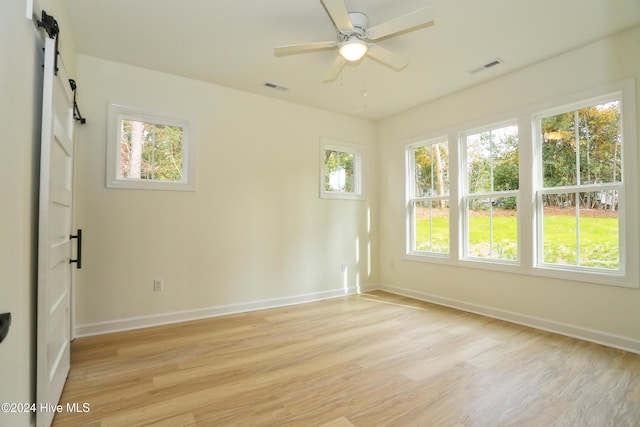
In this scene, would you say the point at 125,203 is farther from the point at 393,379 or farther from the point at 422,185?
the point at 422,185

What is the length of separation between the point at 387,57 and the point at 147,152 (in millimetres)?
2768

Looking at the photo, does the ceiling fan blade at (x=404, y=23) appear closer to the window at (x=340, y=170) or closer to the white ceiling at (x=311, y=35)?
the white ceiling at (x=311, y=35)

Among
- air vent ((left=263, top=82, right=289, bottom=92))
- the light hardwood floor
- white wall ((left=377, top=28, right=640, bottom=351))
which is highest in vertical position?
air vent ((left=263, top=82, right=289, bottom=92))

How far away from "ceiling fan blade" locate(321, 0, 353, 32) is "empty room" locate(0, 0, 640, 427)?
77 millimetres

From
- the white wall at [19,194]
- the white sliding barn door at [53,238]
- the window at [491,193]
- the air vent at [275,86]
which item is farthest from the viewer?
the air vent at [275,86]

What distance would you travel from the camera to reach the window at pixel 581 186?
2.89 meters

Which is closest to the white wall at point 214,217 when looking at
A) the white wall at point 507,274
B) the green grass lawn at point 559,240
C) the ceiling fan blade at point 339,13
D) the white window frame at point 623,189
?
the white wall at point 507,274

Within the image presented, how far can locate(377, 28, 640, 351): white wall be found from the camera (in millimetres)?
2783

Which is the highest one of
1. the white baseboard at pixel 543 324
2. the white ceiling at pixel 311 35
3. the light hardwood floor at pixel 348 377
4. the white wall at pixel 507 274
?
the white ceiling at pixel 311 35

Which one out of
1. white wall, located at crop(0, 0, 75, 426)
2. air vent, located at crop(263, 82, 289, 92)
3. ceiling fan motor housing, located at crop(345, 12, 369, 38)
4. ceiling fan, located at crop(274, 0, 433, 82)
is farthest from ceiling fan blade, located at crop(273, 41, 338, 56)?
white wall, located at crop(0, 0, 75, 426)

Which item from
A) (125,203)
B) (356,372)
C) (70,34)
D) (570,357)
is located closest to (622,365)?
(570,357)

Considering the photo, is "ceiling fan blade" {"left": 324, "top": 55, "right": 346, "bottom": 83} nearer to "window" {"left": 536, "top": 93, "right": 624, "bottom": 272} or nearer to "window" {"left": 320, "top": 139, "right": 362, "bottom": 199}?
"window" {"left": 320, "top": 139, "right": 362, "bottom": 199}

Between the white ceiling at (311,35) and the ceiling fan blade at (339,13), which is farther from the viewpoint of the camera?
the white ceiling at (311,35)

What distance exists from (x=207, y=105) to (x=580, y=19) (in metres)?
3.80
